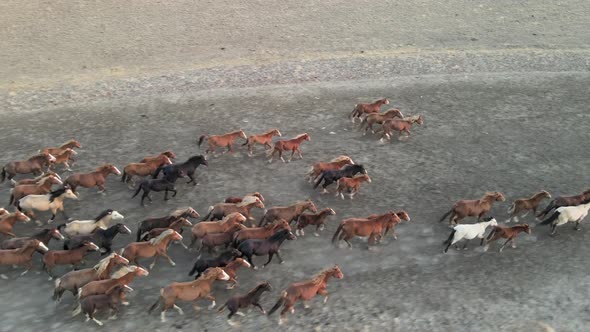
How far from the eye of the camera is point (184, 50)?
1945cm

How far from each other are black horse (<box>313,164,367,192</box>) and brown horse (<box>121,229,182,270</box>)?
3190 millimetres

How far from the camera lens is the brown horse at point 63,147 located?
42.0ft

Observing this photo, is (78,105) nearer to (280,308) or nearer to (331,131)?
(331,131)

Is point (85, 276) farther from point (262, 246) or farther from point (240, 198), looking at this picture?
point (240, 198)

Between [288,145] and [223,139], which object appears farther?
[223,139]

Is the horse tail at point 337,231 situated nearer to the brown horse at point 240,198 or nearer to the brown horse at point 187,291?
the brown horse at point 240,198

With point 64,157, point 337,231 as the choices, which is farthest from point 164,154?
point 337,231

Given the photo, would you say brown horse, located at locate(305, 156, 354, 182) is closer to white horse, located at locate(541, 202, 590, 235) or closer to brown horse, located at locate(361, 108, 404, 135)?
brown horse, located at locate(361, 108, 404, 135)

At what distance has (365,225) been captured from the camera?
33.6ft

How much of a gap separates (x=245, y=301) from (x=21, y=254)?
11.9ft

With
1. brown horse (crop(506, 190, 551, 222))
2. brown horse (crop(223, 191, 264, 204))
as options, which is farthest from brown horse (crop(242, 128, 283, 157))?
brown horse (crop(506, 190, 551, 222))

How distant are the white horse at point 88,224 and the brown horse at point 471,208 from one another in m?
5.64

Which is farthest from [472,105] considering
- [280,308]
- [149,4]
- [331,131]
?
[149,4]

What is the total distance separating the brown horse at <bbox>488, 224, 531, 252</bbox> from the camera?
33.1 feet
